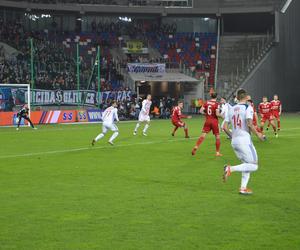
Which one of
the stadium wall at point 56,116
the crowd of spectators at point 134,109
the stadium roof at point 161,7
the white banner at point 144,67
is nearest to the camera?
the stadium wall at point 56,116

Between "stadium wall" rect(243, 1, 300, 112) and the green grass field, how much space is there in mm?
40406

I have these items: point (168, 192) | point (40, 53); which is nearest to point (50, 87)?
point (40, 53)

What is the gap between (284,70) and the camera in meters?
64.6

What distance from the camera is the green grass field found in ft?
27.9

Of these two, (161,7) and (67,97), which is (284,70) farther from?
(67,97)

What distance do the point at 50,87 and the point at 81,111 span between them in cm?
323

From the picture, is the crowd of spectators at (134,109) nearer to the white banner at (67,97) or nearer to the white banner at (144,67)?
the white banner at (67,97)

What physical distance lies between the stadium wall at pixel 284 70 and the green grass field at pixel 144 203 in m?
40.4

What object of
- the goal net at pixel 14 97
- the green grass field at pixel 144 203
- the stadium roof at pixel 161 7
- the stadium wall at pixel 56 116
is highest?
the stadium roof at pixel 161 7

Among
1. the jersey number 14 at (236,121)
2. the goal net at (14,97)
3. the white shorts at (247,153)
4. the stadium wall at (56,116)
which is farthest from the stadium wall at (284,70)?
the white shorts at (247,153)

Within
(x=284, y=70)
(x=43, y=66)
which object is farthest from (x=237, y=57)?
(x=43, y=66)

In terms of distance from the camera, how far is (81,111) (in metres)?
46.3

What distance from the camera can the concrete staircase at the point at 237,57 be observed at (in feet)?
198

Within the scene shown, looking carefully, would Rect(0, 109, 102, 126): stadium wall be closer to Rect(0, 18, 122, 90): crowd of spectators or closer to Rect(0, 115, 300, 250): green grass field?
Rect(0, 18, 122, 90): crowd of spectators
